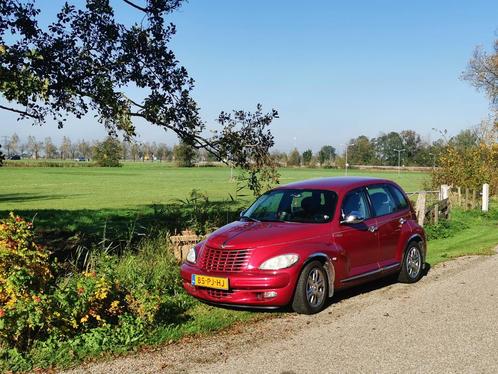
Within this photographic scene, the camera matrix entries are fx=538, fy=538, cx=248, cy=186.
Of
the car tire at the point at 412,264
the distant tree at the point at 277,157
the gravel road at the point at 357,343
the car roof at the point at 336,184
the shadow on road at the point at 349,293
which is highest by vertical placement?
the distant tree at the point at 277,157

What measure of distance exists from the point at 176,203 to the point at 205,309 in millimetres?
6511

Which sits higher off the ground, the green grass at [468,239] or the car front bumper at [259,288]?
the car front bumper at [259,288]

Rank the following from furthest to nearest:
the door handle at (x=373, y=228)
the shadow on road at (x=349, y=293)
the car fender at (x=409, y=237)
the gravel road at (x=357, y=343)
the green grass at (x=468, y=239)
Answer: the green grass at (x=468, y=239) → the car fender at (x=409, y=237) → the door handle at (x=373, y=228) → the shadow on road at (x=349, y=293) → the gravel road at (x=357, y=343)

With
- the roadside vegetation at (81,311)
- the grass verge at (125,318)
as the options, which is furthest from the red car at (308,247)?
the roadside vegetation at (81,311)

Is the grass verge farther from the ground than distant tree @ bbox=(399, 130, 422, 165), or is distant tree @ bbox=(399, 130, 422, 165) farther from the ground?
distant tree @ bbox=(399, 130, 422, 165)

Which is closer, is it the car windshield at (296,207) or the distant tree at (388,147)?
the car windshield at (296,207)

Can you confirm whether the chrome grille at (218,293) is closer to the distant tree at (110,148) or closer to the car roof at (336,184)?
the car roof at (336,184)

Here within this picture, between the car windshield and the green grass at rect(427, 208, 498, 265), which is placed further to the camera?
the green grass at rect(427, 208, 498, 265)

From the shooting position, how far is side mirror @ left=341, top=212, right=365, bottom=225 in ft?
23.9

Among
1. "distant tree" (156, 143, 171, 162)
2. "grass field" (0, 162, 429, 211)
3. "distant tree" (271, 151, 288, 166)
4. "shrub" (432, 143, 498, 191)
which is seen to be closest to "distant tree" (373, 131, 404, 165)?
"distant tree" (156, 143, 171, 162)

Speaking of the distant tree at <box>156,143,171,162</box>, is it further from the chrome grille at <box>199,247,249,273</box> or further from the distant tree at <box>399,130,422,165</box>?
the chrome grille at <box>199,247,249,273</box>

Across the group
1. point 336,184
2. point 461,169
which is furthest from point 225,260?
point 461,169

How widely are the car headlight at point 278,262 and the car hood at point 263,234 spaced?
206 millimetres

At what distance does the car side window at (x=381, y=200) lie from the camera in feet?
26.8
